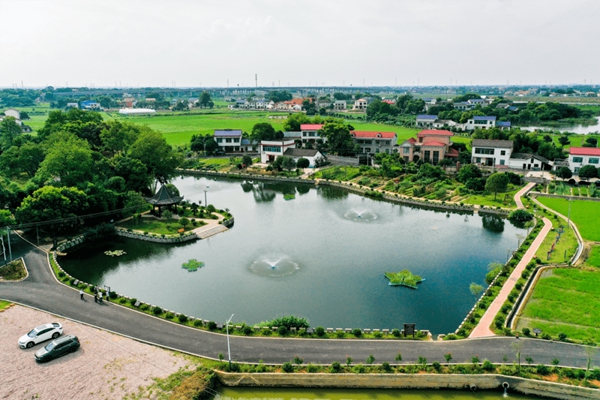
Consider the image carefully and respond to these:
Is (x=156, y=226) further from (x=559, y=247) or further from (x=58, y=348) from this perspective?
(x=559, y=247)

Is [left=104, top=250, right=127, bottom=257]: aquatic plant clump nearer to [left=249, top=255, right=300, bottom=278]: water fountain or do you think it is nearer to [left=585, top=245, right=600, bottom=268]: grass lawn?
[left=249, top=255, right=300, bottom=278]: water fountain

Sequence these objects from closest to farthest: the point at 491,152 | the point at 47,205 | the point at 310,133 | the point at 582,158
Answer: the point at 47,205 → the point at 582,158 → the point at 491,152 → the point at 310,133

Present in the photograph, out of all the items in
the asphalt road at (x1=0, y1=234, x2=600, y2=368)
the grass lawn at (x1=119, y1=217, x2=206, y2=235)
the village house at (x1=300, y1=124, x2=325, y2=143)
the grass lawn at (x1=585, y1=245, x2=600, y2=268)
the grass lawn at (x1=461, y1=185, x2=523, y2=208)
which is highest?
the village house at (x1=300, y1=124, x2=325, y2=143)

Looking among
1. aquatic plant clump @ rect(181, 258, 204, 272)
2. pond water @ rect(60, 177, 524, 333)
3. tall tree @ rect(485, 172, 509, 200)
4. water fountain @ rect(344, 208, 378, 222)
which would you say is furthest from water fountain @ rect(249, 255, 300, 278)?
tall tree @ rect(485, 172, 509, 200)

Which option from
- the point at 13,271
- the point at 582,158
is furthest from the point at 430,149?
the point at 13,271

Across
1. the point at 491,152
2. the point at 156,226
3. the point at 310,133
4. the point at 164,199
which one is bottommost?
the point at 156,226

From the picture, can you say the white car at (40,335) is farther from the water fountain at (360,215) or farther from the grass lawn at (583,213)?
the grass lawn at (583,213)

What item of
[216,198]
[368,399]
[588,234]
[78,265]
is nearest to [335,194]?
[216,198]
